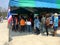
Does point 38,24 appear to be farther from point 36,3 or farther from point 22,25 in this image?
point 22,25

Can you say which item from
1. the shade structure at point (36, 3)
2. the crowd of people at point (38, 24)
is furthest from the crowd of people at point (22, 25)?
the shade structure at point (36, 3)

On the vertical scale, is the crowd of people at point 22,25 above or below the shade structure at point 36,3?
below

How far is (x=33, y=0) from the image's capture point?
20.3 meters

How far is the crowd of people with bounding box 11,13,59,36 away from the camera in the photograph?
63.0 ft

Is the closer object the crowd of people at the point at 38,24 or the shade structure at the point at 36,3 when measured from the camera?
the crowd of people at the point at 38,24

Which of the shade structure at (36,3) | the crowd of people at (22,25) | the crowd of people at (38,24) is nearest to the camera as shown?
the crowd of people at (38,24)

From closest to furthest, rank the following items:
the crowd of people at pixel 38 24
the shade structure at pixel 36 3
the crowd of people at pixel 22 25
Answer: the crowd of people at pixel 38 24 → the shade structure at pixel 36 3 → the crowd of people at pixel 22 25

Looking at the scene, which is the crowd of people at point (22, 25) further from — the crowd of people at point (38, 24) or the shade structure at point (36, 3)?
the shade structure at point (36, 3)

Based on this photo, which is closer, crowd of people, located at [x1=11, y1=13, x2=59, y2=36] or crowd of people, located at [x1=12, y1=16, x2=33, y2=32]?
crowd of people, located at [x1=11, y1=13, x2=59, y2=36]

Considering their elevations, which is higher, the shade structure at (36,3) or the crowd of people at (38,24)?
the shade structure at (36,3)

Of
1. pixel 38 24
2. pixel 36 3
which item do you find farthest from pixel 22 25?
pixel 36 3

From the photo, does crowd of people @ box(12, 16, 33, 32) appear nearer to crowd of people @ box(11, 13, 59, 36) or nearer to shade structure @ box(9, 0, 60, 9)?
crowd of people @ box(11, 13, 59, 36)

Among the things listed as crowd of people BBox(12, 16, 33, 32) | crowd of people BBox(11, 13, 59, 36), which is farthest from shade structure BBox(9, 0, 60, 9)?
crowd of people BBox(12, 16, 33, 32)

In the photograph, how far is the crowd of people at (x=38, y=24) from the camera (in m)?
19.2
